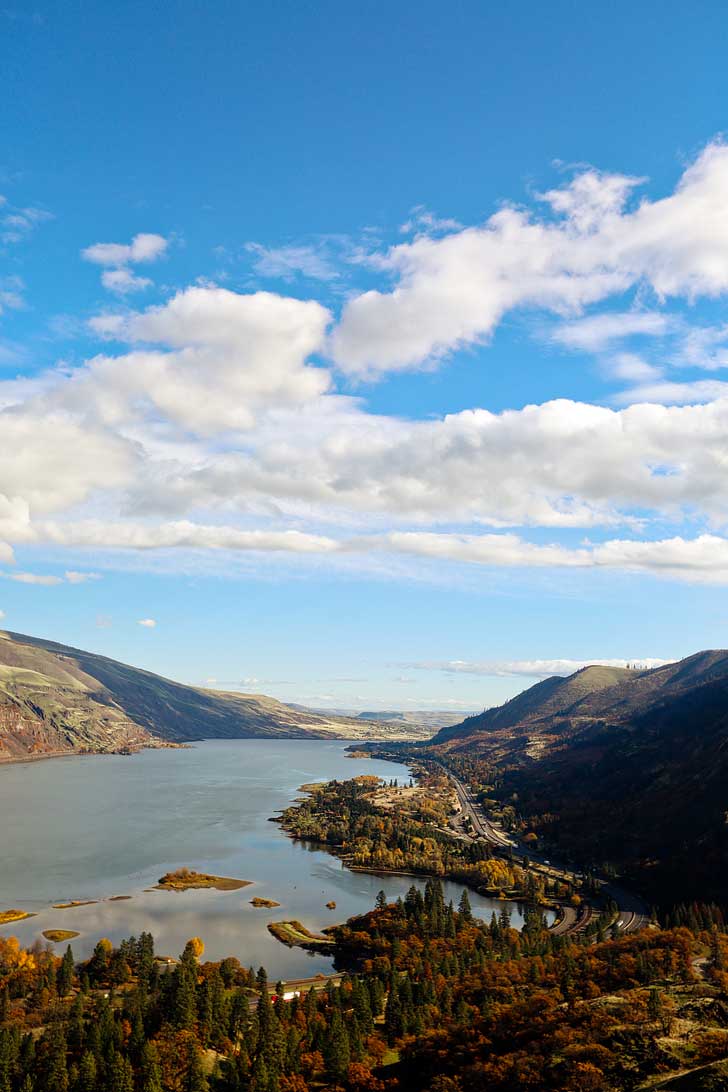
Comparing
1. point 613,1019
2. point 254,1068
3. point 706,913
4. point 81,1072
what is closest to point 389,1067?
point 254,1068

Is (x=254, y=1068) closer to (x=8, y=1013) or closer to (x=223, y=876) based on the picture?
(x=8, y=1013)

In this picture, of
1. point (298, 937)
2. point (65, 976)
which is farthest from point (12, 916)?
point (298, 937)

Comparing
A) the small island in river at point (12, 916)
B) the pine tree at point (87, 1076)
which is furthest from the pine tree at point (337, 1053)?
the small island in river at point (12, 916)

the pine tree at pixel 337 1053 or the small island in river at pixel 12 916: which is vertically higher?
the pine tree at pixel 337 1053

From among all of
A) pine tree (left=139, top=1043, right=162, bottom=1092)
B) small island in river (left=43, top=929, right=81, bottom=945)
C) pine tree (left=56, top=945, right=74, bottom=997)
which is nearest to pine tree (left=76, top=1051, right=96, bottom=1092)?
pine tree (left=139, top=1043, right=162, bottom=1092)

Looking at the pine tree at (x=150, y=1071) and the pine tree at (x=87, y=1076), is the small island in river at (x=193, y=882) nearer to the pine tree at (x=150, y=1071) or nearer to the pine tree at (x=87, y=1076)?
the pine tree at (x=150, y=1071)

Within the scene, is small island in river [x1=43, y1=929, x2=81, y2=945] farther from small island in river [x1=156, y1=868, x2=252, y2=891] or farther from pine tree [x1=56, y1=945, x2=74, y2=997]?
small island in river [x1=156, y1=868, x2=252, y2=891]
